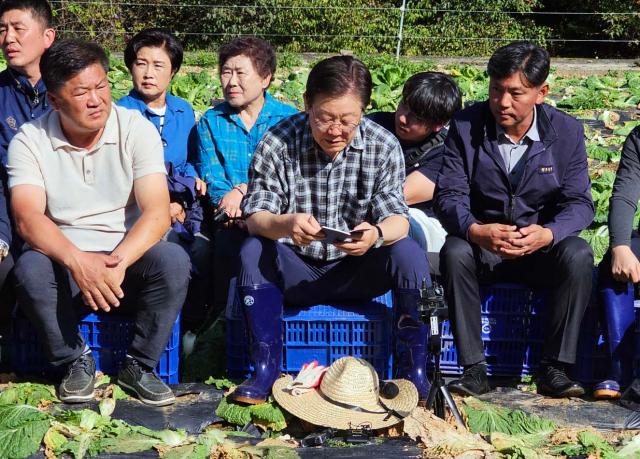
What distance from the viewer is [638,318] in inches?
173

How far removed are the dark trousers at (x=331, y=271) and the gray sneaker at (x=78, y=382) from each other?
782mm

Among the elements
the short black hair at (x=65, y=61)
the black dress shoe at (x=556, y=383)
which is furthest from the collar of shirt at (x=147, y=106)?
the black dress shoe at (x=556, y=383)

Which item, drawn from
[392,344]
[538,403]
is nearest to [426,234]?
[392,344]

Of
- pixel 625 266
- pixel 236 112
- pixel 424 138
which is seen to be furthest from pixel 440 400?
pixel 236 112

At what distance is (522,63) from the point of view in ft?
Answer: 14.7

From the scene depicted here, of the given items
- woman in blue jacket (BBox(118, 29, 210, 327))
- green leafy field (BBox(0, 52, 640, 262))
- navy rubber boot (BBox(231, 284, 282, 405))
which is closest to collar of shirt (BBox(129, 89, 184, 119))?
woman in blue jacket (BBox(118, 29, 210, 327))

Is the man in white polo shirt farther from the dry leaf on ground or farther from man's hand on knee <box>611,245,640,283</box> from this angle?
man's hand on knee <box>611,245,640,283</box>

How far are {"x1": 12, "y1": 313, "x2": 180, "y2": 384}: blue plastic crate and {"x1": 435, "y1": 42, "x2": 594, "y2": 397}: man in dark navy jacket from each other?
1302 mm

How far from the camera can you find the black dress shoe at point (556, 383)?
4.38 meters

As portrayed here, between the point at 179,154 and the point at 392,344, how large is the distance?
170cm

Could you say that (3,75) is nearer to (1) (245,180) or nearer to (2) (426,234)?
(1) (245,180)

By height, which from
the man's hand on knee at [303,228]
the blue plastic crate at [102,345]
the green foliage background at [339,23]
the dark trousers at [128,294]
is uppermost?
the green foliage background at [339,23]

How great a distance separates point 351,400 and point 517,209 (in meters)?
1.29

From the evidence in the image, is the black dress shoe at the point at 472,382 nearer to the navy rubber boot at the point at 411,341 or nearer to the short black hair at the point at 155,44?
the navy rubber boot at the point at 411,341
